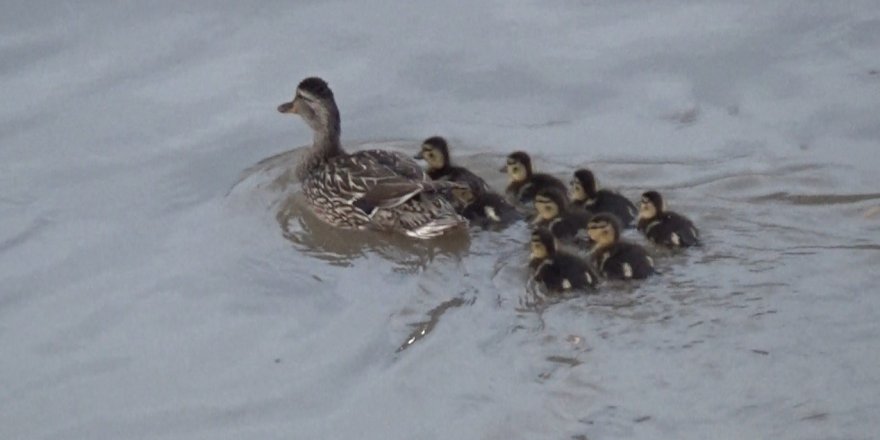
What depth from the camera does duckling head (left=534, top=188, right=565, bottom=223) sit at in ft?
20.9

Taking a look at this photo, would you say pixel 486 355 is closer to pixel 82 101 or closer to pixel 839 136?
pixel 839 136

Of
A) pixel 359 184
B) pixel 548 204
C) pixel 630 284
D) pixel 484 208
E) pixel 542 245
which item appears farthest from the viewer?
pixel 359 184

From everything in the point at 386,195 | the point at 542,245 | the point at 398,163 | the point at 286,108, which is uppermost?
the point at 286,108

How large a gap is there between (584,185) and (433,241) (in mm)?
594

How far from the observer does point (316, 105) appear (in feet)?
22.7

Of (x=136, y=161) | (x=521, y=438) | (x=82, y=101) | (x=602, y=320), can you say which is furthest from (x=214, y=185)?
(x=521, y=438)

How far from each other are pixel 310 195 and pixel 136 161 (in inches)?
30.2

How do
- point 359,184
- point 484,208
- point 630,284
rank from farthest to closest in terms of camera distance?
point 359,184, point 484,208, point 630,284

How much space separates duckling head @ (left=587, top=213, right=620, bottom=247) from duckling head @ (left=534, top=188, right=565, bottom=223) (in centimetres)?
28

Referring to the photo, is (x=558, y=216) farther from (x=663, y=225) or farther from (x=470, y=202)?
(x=663, y=225)

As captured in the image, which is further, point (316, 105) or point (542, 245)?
point (316, 105)

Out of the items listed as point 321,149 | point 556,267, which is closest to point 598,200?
point 556,267

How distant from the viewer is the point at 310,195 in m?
6.86

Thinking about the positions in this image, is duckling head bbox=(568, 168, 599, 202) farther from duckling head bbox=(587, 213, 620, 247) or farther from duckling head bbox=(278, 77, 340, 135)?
duckling head bbox=(278, 77, 340, 135)
